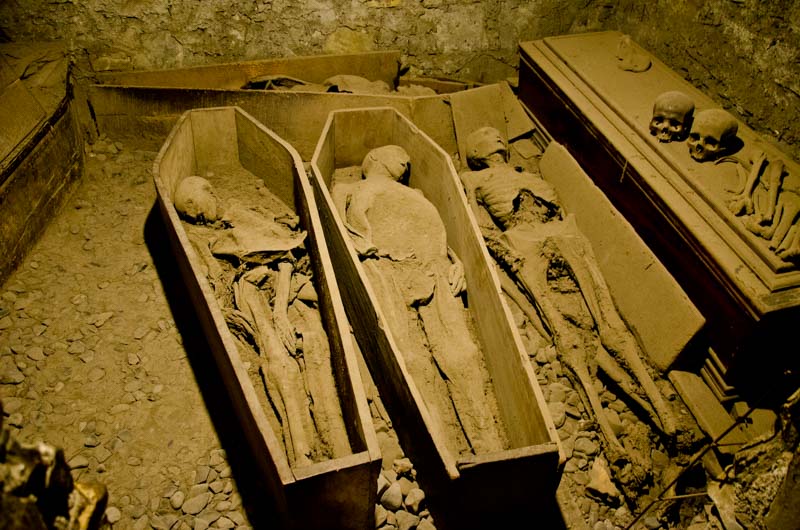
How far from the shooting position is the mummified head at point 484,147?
188 inches

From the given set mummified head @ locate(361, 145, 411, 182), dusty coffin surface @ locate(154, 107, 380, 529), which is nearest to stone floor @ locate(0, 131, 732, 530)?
dusty coffin surface @ locate(154, 107, 380, 529)

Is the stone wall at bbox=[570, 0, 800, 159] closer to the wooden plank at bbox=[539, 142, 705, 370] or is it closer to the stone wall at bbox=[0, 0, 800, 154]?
the stone wall at bbox=[0, 0, 800, 154]

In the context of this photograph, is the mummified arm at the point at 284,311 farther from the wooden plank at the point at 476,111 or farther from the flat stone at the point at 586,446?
the wooden plank at the point at 476,111

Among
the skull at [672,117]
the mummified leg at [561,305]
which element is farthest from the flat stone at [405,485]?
the skull at [672,117]

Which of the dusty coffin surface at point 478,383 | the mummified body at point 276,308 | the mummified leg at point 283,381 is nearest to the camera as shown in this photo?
the dusty coffin surface at point 478,383

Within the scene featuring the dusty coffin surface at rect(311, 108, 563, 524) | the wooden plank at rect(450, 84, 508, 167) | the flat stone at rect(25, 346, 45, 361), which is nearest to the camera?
the dusty coffin surface at rect(311, 108, 563, 524)

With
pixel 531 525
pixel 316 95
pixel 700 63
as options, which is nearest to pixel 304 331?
pixel 531 525

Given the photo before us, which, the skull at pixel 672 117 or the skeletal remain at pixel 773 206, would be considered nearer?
the skeletal remain at pixel 773 206

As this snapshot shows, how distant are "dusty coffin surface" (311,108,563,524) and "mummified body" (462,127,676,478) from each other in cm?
42

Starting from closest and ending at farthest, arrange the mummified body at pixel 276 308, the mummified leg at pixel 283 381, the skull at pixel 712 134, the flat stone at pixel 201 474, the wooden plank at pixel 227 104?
1. the mummified leg at pixel 283 381
2. the mummified body at pixel 276 308
3. the flat stone at pixel 201 474
4. the skull at pixel 712 134
5. the wooden plank at pixel 227 104

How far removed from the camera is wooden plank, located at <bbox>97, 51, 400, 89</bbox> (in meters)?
5.20

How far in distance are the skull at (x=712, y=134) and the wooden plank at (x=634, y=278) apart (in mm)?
659

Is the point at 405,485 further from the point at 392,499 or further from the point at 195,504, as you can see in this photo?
the point at 195,504

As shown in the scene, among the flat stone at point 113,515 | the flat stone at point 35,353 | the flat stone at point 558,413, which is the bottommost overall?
the flat stone at point 113,515
